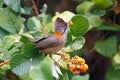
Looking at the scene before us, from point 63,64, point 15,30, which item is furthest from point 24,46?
point 15,30

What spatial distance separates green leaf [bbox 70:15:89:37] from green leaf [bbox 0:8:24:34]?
0.93 ft

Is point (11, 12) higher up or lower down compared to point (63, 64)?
higher up

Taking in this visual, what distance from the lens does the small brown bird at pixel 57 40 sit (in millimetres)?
1236

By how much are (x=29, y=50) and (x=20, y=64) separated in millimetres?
53

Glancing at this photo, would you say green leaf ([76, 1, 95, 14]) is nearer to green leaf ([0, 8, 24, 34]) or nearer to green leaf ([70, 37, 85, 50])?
green leaf ([0, 8, 24, 34])

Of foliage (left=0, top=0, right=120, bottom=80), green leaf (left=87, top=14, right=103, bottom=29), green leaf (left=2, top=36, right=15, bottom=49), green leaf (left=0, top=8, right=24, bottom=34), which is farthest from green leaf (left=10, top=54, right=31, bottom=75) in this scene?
green leaf (left=87, top=14, right=103, bottom=29)

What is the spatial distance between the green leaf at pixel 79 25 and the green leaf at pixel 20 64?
0.17m

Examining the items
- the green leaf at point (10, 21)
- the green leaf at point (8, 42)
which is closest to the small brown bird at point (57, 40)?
the green leaf at point (8, 42)

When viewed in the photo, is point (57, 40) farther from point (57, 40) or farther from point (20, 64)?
point (20, 64)

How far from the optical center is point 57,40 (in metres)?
1.24

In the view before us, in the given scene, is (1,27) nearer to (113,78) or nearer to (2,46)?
(2,46)

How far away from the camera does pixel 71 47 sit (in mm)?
1347

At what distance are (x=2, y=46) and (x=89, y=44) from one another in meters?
1.26

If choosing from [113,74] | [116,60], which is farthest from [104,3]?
[113,74]
